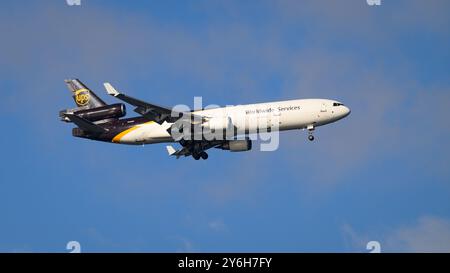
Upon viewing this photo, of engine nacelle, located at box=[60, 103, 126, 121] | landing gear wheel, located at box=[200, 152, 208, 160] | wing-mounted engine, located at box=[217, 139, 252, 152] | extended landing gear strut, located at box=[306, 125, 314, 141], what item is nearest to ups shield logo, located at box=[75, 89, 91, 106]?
engine nacelle, located at box=[60, 103, 126, 121]

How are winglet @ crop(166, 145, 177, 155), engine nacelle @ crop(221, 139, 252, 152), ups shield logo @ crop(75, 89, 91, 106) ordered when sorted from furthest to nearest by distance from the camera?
ups shield logo @ crop(75, 89, 91, 106) → winglet @ crop(166, 145, 177, 155) → engine nacelle @ crop(221, 139, 252, 152)

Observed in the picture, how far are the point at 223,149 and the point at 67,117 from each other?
47.7ft

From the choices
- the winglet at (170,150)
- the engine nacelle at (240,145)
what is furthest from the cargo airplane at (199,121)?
the winglet at (170,150)

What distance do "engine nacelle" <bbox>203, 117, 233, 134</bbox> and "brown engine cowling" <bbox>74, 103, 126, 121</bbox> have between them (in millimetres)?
7625

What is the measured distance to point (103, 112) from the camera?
70750mm

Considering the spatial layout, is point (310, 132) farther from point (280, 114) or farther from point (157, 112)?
point (157, 112)

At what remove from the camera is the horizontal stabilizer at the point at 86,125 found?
70731 millimetres

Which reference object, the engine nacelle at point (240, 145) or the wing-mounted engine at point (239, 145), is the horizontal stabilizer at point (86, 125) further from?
the engine nacelle at point (240, 145)

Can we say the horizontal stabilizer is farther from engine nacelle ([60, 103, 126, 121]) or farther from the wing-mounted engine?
the wing-mounted engine

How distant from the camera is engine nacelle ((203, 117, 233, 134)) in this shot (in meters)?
68.6

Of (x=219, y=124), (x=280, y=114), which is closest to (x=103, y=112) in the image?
(x=219, y=124)

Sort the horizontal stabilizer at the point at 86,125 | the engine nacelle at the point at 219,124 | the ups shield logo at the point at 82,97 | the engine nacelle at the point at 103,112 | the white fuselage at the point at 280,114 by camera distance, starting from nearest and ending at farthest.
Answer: the engine nacelle at the point at 219,124 < the white fuselage at the point at 280,114 < the engine nacelle at the point at 103,112 < the horizontal stabilizer at the point at 86,125 < the ups shield logo at the point at 82,97

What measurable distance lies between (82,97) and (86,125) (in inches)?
209
